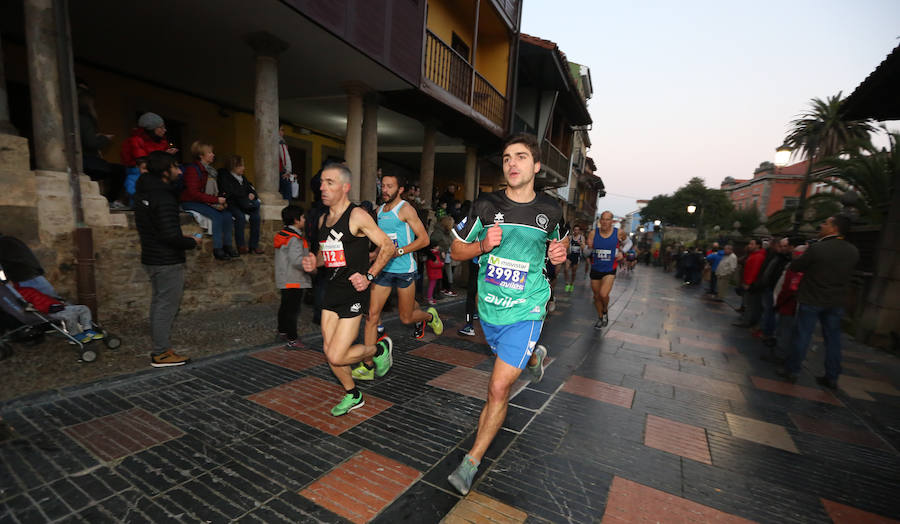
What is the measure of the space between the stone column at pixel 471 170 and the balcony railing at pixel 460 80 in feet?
4.14

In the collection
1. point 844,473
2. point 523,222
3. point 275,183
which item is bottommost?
point 844,473

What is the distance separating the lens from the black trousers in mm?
4656

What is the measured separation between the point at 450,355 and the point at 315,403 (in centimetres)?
196

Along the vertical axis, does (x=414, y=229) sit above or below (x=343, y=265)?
above

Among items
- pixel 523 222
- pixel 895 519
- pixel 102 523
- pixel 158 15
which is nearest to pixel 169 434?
pixel 102 523

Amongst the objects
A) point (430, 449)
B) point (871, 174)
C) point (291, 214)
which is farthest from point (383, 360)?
point (871, 174)

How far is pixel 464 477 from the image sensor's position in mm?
2268

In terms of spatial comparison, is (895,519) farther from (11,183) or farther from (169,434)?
(11,183)

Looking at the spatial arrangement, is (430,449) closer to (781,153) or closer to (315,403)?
(315,403)

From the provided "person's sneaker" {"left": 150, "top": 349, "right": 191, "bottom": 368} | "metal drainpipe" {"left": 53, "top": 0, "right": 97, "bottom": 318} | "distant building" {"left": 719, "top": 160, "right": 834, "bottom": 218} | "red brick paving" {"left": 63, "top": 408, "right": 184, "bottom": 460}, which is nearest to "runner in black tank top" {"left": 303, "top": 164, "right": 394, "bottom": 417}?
"red brick paving" {"left": 63, "top": 408, "right": 184, "bottom": 460}

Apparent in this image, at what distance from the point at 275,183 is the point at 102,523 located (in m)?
5.87

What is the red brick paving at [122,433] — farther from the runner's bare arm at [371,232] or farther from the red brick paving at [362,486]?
the runner's bare arm at [371,232]

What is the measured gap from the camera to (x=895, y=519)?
2418mm

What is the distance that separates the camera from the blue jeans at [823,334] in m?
4.68
